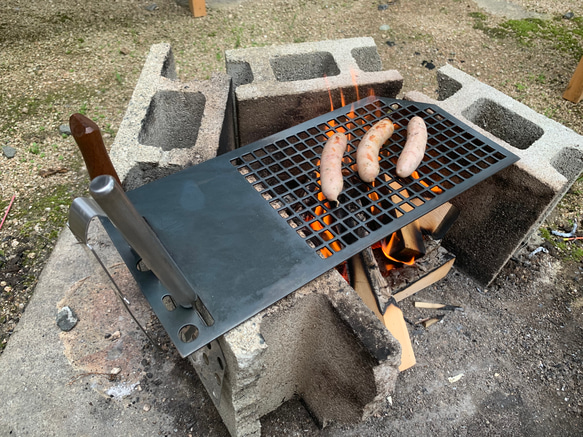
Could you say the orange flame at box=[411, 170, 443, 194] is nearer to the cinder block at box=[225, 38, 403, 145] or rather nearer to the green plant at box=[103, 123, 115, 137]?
the cinder block at box=[225, 38, 403, 145]

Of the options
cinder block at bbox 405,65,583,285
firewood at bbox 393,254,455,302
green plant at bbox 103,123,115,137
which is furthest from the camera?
green plant at bbox 103,123,115,137

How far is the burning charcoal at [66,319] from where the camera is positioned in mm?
2453

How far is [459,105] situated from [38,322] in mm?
2850

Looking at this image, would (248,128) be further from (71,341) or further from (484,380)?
(484,380)

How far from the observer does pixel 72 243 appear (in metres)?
2.94

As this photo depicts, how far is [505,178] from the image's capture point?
8.07 feet

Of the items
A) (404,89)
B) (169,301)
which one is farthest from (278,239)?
(404,89)

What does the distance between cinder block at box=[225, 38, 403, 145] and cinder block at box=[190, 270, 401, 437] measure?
1383 mm

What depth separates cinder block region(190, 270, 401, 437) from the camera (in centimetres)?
160

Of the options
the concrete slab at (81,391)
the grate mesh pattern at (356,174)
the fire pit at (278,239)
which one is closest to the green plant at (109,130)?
the fire pit at (278,239)

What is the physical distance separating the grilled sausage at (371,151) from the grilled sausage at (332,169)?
99 millimetres

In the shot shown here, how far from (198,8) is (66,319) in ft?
15.1

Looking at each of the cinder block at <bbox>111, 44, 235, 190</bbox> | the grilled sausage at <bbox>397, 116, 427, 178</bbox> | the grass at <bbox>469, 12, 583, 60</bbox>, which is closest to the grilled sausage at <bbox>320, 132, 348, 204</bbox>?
the grilled sausage at <bbox>397, 116, 427, 178</bbox>

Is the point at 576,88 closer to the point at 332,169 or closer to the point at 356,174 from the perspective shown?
the point at 356,174
